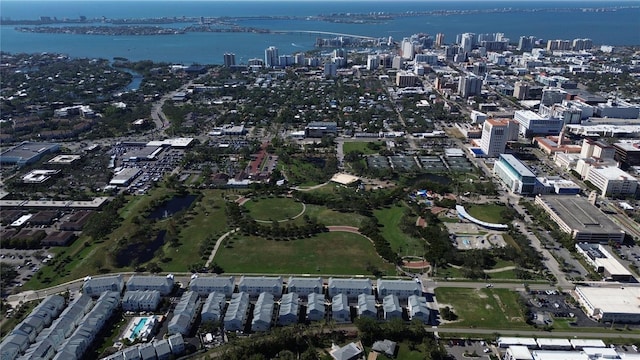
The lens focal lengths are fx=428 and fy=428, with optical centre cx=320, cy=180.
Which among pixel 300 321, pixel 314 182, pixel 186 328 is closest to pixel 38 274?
pixel 186 328

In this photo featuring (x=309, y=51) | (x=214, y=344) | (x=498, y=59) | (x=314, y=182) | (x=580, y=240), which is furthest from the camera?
(x=309, y=51)

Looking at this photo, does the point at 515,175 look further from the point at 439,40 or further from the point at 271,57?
the point at 439,40

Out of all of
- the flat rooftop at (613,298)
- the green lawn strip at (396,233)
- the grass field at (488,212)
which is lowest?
the green lawn strip at (396,233)

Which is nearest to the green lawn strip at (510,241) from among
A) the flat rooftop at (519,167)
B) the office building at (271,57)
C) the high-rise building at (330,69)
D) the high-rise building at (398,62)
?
the flat rooftop at (519,167)

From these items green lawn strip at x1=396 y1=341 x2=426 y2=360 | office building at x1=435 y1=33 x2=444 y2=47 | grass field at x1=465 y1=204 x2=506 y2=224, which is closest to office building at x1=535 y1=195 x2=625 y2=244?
grass field at x1=465 y1=204 x2=506 y2=224

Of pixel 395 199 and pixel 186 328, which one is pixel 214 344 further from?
pixel 395 199

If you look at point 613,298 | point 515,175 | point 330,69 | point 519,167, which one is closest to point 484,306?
point 613,298

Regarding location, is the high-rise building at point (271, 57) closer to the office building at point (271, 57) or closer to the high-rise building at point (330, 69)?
the office building at point (271, 57)
